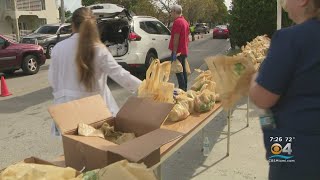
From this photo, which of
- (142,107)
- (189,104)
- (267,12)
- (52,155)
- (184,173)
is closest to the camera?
(142,107)

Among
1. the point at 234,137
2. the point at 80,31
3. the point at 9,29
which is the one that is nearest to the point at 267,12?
the point at 234,137

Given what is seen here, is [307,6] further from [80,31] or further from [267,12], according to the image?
[267,12]

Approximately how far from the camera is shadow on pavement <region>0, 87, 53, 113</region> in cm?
761

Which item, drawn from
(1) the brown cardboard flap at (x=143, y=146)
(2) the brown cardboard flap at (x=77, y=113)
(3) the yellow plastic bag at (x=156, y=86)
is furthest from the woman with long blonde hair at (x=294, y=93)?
(3) the yellow plastic bag at (x=156, y=86)

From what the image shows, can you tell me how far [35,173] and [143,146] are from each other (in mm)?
586

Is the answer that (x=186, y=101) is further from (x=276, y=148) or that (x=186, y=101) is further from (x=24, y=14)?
(x=24, y=14)

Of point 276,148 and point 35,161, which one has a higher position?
point 276,148

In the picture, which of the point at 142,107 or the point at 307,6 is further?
the point at 142,107

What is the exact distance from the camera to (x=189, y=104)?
3590 mm

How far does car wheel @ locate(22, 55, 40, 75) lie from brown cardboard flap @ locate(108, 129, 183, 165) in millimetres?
11249

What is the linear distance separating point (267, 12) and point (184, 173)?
37.2 ft

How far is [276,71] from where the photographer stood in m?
1.52

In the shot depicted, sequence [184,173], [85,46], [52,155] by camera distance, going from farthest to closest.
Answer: [52,155], [184,173], [85,46]

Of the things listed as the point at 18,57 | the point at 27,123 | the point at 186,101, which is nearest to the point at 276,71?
the point at 186,101
